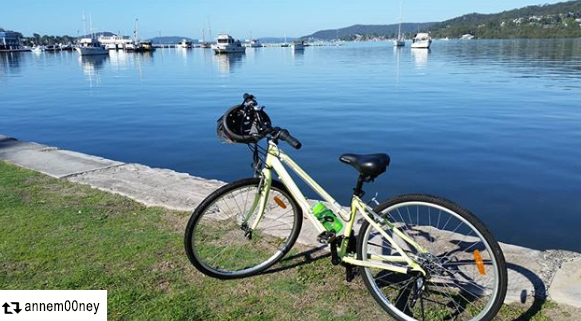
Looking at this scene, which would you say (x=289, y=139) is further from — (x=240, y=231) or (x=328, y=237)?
(x=240, y=231)

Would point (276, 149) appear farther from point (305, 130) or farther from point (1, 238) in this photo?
point (305, 130)

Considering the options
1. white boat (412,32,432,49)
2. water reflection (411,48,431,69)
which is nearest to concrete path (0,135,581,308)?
water reflection (411,48,431,69)

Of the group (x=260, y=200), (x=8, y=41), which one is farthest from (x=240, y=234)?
(x=8, y=41)

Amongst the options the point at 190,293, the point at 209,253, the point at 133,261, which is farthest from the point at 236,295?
the point at 133,261

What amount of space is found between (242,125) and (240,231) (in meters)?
1.37

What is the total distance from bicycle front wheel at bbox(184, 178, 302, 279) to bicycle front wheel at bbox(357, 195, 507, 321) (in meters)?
0.91

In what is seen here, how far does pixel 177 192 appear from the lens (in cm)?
643

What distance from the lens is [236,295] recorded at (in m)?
3.83

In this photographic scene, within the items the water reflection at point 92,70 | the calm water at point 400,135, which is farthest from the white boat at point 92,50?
the calm water at point 400,135

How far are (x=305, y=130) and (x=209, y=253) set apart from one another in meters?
10.9

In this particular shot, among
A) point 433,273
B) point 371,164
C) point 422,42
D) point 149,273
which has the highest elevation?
point 422,42

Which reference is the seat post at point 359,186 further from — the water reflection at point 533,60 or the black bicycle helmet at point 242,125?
the water reflection at point 533,60

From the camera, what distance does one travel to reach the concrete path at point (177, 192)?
12.3 feet

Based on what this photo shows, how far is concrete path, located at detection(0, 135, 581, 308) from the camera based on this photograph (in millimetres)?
3742
